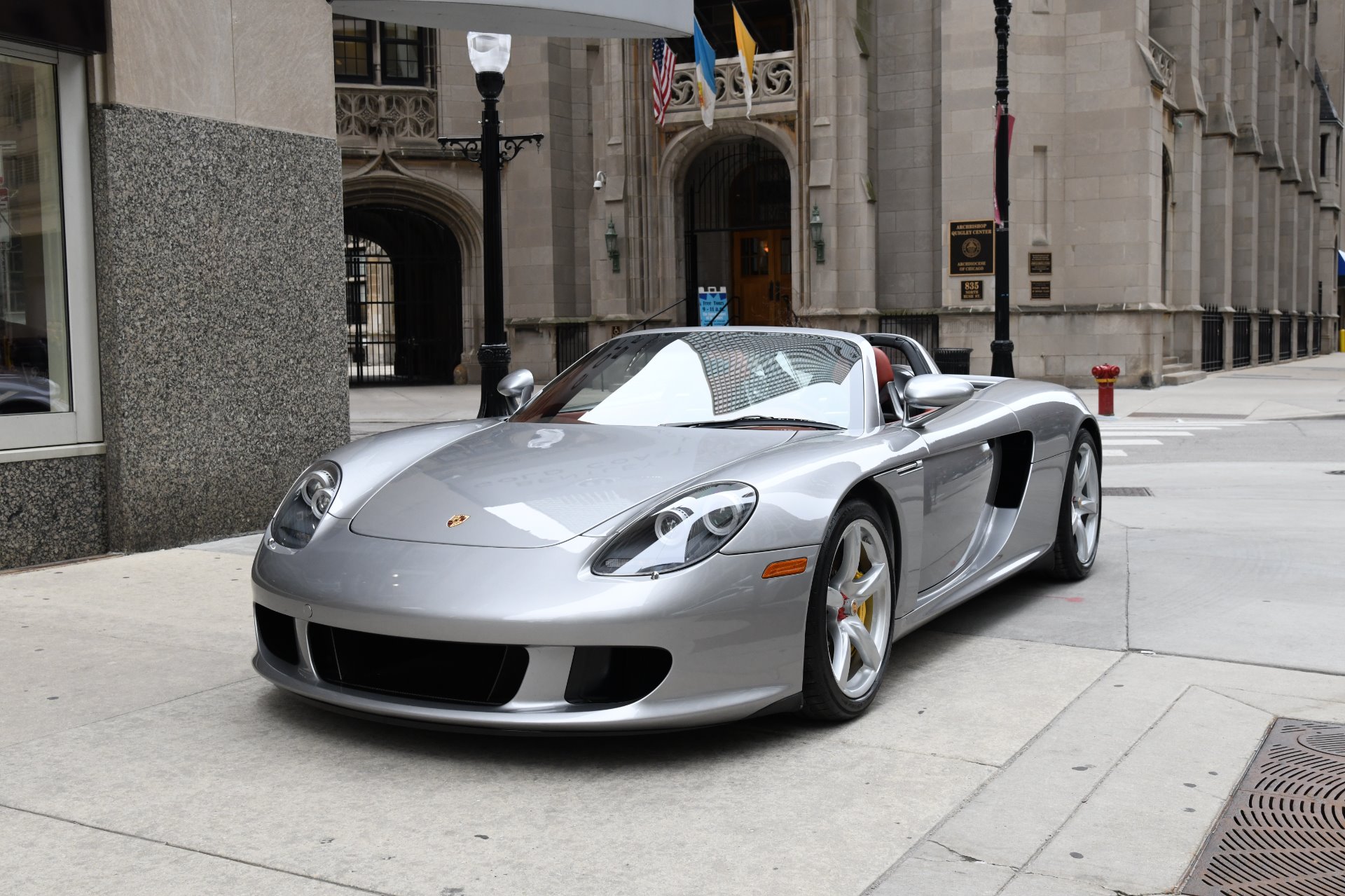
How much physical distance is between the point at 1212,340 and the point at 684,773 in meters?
30.8

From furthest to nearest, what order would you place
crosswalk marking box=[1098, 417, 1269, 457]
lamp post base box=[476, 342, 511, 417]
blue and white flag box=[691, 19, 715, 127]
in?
blue and white flag box=[691, 19, 715, 127], crosswalk marking box=[1098, 417, 1269, 457], lamp post base box=[476, 342, 511, 417]

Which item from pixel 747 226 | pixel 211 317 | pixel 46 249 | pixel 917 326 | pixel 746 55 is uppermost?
pixel 746 55

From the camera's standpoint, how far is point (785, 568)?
3938mm

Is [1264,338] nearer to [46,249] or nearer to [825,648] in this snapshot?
[46,249]

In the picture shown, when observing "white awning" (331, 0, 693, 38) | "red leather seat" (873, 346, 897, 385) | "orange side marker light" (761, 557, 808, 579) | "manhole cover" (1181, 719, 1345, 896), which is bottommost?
"manhole cover" (1181, 719, 1345, 896)

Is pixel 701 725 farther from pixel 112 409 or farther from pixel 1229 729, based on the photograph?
pixel 112 409

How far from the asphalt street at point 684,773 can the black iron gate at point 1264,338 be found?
108ft

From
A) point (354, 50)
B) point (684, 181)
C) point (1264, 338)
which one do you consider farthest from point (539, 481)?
point (1264, 338)

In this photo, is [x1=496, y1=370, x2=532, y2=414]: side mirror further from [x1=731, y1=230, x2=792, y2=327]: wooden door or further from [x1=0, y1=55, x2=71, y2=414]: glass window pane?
[x1=731, y1=230, x2=792, y2=327]: wooden door

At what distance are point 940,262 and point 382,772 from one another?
23.8 m

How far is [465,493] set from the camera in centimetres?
427

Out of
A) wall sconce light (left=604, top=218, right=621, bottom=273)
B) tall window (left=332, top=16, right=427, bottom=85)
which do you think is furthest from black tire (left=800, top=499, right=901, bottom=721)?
tall window (left=332, top=16, right=427, bottom=85)

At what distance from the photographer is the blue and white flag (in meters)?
25.5

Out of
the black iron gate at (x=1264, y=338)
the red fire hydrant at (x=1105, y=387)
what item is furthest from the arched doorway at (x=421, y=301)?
the black iron gate at (x=1264, y=338)
